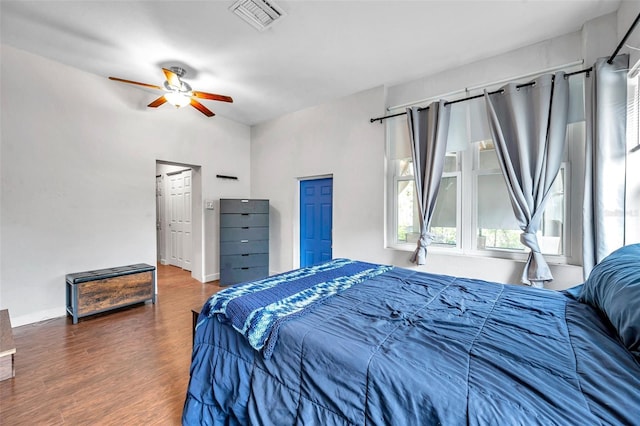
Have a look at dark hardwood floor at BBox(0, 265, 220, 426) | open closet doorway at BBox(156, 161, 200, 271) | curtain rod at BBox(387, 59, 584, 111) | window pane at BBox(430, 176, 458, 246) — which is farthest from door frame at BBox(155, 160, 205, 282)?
window pane at BBox(430, 176, 458, 246)

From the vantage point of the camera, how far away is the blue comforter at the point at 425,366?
757 millimetres

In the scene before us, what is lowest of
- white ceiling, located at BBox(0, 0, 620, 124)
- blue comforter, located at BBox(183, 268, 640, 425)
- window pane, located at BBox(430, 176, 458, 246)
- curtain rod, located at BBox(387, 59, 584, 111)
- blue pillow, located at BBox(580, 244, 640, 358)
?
blue comforter, located at BBox(183, 268, 640, 425)

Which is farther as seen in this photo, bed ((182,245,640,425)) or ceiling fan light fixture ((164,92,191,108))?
ceiling fan light fixture ((164,92,191,108))

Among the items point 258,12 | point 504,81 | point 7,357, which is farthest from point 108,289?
point 504,81

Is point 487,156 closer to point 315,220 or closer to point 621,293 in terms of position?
point 621,293

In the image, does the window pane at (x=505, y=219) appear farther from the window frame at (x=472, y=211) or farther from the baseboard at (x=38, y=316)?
the baseboard at (x=38, y=316)

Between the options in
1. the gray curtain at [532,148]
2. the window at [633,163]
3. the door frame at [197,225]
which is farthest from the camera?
the door frame at [197,225]

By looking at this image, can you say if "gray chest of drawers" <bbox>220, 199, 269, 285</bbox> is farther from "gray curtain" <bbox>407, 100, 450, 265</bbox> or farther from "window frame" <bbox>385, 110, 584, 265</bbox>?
"gray curtain" <bbox>407, 100, 450, 265</bbox>

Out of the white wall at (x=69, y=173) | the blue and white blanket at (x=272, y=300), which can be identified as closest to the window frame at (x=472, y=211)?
the blue and white blanket at (x=272, y=300)

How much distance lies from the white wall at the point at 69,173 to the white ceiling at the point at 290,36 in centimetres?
37

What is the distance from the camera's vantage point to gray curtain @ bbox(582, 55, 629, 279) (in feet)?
6.81

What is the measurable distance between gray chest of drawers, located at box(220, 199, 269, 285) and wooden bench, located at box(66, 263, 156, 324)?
107 centimetres

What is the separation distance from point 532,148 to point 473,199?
70 centimetres

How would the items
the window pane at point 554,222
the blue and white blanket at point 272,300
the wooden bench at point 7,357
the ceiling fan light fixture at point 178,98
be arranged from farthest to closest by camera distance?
the ceiling fan light fixture at point 178,98 → the window pane at point 554,222 → the wooden bench at point 7,357 → the blue and white blanket at point 272,300
